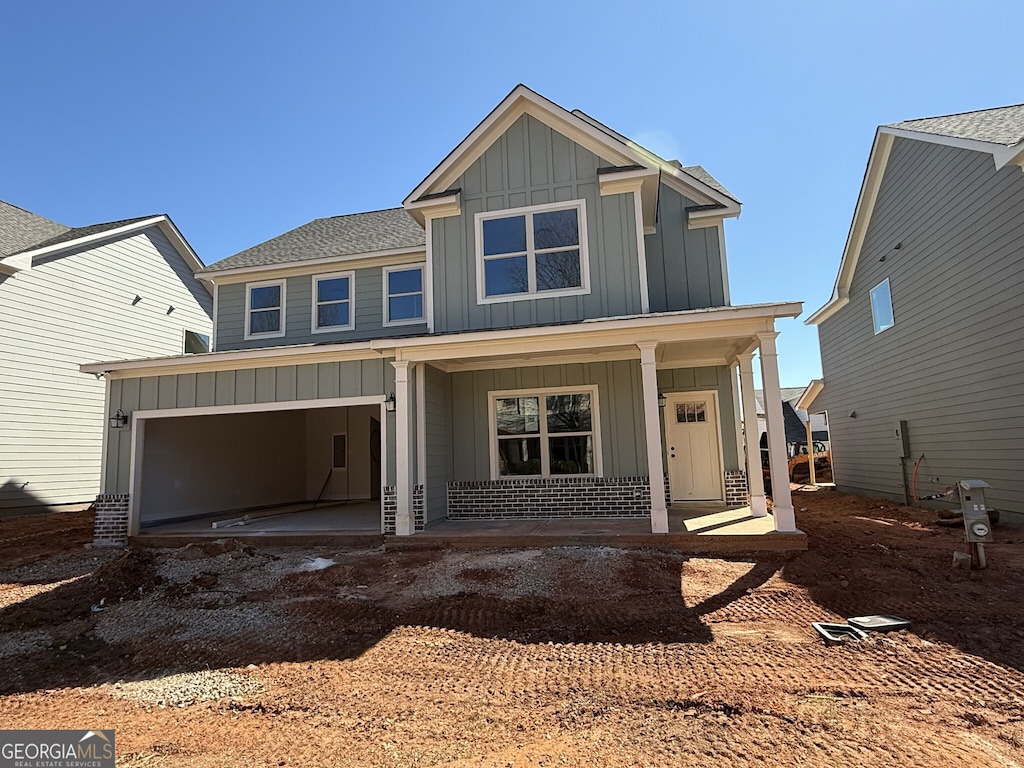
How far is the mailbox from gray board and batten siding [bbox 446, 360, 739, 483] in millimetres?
4390

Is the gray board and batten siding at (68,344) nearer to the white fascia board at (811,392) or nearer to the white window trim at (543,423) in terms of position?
the white window trim at (543,423)

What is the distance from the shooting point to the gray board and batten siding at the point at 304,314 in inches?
467

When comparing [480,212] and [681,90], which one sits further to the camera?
[681,90]

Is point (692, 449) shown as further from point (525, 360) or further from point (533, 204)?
point (533, 204)

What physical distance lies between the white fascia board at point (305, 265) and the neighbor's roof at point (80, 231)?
13.1 feet

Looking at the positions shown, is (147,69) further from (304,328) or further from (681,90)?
(681,90)

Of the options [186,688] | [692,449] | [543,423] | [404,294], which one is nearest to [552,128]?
[404,294]

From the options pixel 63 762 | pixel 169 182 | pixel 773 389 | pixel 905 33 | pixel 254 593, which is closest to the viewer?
pixel 63 762

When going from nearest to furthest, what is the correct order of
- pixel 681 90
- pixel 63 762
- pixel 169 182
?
pixel 63 762
pixel 681 90
pixel 169 182

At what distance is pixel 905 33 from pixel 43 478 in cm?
1934

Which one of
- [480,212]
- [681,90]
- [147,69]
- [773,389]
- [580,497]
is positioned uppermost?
[147,69]

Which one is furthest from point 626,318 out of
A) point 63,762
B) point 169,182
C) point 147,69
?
point 169,182

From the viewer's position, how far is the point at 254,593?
616 cm

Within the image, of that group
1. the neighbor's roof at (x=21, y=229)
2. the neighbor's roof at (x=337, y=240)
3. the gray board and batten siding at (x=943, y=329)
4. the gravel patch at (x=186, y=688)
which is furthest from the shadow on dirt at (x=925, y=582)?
the neighbor's roof at (x=21, y=229)
